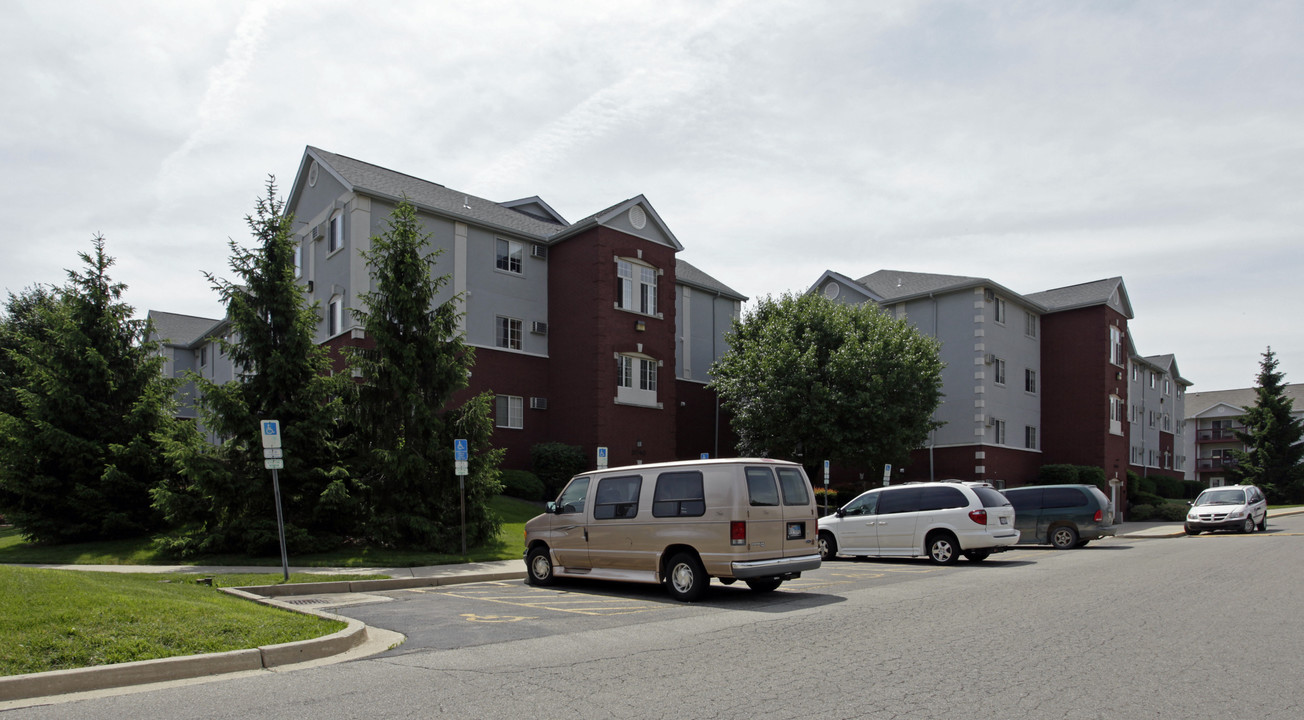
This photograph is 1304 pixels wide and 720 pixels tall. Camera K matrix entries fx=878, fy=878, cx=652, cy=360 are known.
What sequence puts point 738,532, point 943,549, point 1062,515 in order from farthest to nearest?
1. point 1062,515
2. point 943,549
3. point 738,532

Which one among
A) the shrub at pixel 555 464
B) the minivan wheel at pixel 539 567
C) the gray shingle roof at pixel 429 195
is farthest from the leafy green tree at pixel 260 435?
the shrub at pixel 555 464

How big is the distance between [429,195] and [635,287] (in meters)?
8.25

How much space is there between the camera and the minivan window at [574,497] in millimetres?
13625

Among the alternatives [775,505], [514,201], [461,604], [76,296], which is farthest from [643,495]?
[514,201]

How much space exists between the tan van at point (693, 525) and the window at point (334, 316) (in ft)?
60.1

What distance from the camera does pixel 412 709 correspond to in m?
6.02

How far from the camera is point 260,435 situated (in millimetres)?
18594

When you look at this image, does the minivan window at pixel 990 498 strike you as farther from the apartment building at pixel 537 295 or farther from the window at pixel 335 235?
the window at pixel 335 235

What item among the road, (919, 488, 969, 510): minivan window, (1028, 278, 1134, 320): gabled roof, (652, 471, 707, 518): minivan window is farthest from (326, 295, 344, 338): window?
(1028, 278, 1134, 320): gabled roof

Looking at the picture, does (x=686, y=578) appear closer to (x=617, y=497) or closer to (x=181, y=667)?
(x=617, y=497)

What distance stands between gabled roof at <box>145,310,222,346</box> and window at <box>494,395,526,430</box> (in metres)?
31.5

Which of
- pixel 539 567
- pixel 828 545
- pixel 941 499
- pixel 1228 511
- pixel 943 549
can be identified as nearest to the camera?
pixel 539 567

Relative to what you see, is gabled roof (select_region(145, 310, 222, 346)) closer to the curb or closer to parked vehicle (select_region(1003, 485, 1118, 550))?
parked vehicle (select_region(1003, 485, 1118, 550))

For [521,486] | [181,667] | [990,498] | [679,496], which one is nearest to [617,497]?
[679,496]
